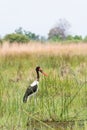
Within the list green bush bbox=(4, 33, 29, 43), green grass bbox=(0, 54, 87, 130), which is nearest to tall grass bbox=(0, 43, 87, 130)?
green grass bbox=(0, 54, 87, 130)

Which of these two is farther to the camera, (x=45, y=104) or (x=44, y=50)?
(x=44, y=50)

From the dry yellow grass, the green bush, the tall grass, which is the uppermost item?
the tall grass

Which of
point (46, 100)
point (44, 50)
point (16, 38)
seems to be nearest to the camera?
point (46, 100)

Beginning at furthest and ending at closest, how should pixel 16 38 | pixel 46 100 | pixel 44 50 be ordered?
pixel 16 38 < pixel 44 50 < pixel 46 100

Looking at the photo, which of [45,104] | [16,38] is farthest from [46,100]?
[16,38]

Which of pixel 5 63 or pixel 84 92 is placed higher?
pixel 84 92

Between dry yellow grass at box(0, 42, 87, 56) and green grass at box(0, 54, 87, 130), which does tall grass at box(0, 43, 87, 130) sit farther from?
dry yellow grass at box(0, 42, 87, 56)

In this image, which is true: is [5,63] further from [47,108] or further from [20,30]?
[20,30]

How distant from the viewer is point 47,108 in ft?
18.0

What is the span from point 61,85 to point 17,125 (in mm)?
2442

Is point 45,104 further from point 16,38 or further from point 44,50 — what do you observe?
point 16,38

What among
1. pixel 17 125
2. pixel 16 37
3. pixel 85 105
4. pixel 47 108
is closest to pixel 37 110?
pixel 47 108

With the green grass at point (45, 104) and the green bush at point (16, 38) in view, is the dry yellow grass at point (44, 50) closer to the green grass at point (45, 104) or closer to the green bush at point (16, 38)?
the green grass at point (45, 104)

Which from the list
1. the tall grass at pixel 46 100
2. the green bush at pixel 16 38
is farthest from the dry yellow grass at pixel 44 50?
the green bush at pixel 16 38
